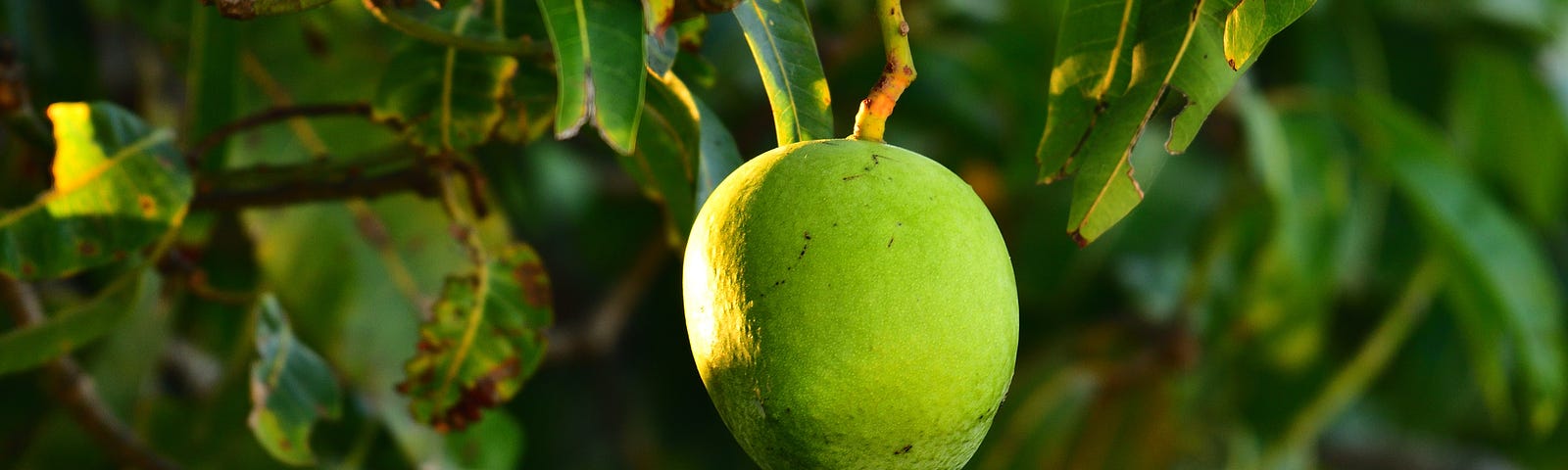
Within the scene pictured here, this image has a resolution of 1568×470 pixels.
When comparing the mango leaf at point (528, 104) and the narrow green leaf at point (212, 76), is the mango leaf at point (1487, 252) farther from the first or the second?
the narrow green leaf at point (212, 76)

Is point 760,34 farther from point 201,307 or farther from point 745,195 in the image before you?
point 201,307

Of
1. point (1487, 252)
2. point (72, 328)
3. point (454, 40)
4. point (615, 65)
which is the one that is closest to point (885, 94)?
point (615, 65)

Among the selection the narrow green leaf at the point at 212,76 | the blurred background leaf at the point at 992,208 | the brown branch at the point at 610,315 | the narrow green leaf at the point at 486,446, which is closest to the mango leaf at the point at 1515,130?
the blurred background leaf at the point at 992,208

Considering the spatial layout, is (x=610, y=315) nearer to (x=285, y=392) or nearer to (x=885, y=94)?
(x=285, y=392)

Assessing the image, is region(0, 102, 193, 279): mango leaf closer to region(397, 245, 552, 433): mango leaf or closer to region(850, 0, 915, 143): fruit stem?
region(397, 245, 552, 433): mango leaf

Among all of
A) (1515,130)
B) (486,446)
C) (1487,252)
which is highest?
(486,446)

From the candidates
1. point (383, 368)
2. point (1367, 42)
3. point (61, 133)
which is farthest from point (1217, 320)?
point (61, 133)

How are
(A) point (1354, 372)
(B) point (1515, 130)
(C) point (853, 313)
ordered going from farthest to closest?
(B) point (1515, 130) < (A) point (1354, 372) < (C) point (853, 313)
